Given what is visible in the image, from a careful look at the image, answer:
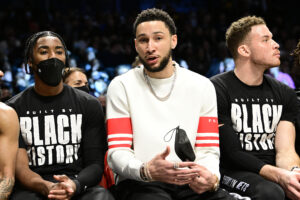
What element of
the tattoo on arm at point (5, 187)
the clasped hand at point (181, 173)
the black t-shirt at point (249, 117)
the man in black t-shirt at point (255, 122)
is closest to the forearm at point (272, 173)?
the man in black t-shirt at point (255, 122)

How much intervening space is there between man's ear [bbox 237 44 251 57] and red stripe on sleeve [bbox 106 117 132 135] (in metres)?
1.13

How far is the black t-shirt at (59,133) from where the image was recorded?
8.70 feet

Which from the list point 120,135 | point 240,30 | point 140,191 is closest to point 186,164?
point 140,191

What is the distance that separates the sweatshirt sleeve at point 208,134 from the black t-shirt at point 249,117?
0.29 m

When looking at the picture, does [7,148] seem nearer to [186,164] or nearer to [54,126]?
[54,126]

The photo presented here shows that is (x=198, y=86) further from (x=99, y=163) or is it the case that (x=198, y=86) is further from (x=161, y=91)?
(x=99, y=163)

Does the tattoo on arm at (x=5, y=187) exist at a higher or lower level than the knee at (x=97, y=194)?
higher

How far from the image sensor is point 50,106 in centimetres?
273

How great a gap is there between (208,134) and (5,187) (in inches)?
47.8

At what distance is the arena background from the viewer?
754cm

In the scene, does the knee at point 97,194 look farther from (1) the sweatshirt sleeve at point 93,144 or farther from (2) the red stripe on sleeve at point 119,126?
(2) the red stripe on sleeve at point 119,126

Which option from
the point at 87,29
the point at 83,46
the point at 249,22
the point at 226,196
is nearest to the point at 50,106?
the point at 226,196

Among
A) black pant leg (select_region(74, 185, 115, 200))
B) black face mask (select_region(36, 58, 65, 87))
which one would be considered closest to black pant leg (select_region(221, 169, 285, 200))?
black pant leg (select_region(74, 185, 115, 200))

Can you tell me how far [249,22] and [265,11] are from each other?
28.0ft
